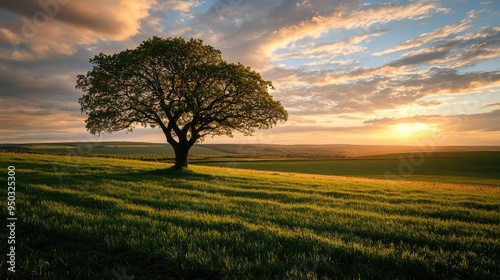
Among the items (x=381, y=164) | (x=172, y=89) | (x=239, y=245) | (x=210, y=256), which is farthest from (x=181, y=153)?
(x=381, y=164)

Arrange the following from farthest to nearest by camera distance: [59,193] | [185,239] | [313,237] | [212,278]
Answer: [59,193] → [313,237] → [185,239] → [212,278]

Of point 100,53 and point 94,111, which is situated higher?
point 100,53

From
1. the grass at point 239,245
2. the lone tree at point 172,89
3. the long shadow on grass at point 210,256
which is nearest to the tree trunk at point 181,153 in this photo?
the lone tree at point 172,89

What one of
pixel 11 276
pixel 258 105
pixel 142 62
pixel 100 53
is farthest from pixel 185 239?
pixel 100 53

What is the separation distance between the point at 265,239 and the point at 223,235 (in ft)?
3.54

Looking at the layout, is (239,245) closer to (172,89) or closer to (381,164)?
(172,89)

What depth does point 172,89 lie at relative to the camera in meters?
27.8

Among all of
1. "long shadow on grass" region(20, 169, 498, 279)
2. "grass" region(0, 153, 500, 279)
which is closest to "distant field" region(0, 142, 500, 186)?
"grass" region(0, 153, 500, 279)

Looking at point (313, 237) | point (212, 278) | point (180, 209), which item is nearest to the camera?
point (212, 278)

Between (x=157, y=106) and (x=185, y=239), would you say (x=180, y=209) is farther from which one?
(x=157, y=106)

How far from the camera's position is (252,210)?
34.3ft

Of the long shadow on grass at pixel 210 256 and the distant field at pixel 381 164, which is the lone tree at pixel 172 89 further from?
the distant field at pixel 381 164

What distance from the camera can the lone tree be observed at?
25656 millimetres

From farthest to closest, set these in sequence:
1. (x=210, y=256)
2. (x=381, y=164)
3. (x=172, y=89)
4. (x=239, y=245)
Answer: (x=381, y=164)
(x=172, y=89)
(x=239, y=245)
(x=210, y=256)
